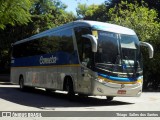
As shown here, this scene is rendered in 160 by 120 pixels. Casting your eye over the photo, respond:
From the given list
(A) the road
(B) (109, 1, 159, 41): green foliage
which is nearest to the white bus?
(A) the road

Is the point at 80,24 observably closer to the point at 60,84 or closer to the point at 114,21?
the point at 60,84

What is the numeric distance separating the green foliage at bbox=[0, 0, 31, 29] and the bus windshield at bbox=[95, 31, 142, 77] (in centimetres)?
330

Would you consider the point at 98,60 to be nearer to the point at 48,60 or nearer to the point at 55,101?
the point at 55,101

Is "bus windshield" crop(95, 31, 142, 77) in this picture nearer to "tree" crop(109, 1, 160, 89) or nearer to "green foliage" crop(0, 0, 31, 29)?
"green foliage" crop(0, 0, 31, 29)

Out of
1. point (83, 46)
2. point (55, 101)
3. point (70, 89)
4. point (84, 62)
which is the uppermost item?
point (83, 46)

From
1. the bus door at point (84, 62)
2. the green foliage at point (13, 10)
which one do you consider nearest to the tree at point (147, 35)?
the bus door at point (84, 62)

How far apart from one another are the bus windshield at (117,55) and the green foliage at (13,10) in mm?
3298

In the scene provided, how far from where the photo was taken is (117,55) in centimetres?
1598

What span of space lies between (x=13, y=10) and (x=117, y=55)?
4637 millimetres

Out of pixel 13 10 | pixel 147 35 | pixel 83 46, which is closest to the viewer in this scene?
pixel 13 10

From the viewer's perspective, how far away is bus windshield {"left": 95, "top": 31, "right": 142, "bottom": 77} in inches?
618

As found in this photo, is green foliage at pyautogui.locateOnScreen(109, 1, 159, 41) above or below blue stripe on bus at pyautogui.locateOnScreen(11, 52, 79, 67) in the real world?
above

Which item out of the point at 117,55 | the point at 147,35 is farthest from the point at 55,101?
the point at 147,35

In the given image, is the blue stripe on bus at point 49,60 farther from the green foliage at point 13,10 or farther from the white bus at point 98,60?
the green foliage at point 13,10
